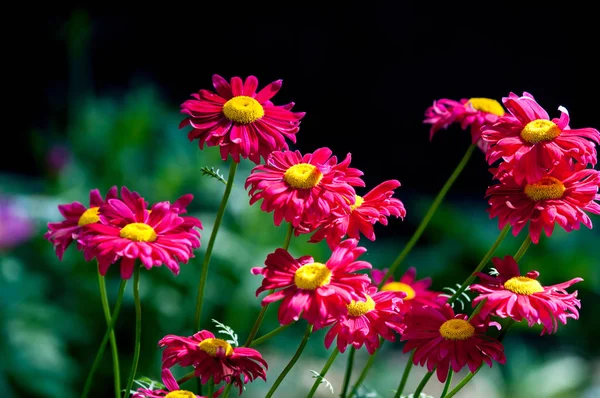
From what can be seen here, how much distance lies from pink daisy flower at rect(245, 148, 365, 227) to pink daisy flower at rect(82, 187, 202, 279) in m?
0.07

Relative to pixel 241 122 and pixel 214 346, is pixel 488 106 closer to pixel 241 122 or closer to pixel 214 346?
pixel 241 122

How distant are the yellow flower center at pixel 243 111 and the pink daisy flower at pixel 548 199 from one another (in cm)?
20

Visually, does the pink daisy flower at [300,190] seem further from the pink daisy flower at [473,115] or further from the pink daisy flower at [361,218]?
the pink daisy flower at [473,115]

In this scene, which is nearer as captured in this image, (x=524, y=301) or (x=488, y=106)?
(x=524, y=301)

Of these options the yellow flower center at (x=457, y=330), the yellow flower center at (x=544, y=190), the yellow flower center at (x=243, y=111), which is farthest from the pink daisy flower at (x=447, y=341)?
the yellow flower center at (x=243, y=111)

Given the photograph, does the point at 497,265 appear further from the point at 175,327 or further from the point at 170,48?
the point at 170,48

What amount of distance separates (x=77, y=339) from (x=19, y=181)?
913mm

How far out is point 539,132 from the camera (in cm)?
64

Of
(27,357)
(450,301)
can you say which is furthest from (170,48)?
(450,301)

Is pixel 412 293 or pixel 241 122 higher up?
pixel 241 122

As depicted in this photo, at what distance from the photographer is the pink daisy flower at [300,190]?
613mm

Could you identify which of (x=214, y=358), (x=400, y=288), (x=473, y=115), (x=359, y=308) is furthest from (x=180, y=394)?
(x=473, y=115)

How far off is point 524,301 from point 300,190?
19 centimetres

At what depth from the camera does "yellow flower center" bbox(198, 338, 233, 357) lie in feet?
2.03
